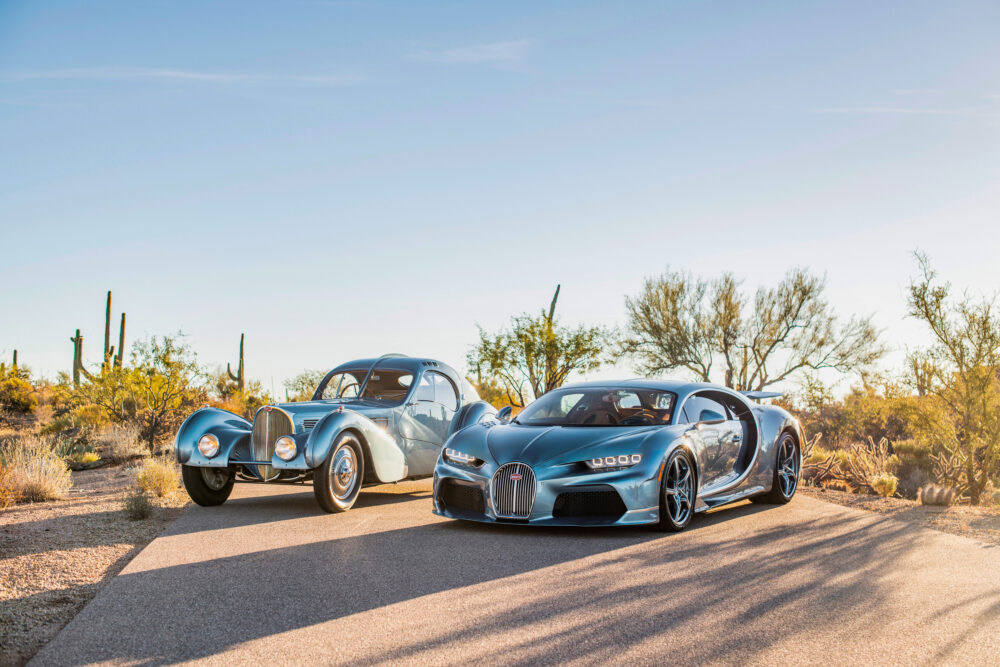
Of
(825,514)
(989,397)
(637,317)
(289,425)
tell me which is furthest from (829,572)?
(637,317)

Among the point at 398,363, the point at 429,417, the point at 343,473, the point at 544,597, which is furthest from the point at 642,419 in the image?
the point at 398,363

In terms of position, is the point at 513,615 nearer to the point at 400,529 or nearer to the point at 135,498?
the point at 400,529

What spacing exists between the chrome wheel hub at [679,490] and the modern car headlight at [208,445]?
537 centimetres

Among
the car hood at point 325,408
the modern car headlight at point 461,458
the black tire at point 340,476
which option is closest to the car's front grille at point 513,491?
the modern car headlight at point 461,458

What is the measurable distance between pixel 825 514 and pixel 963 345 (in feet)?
18.4

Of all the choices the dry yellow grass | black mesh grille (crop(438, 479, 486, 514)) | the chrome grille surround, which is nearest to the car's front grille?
black mesh grille (crop(438, 479, 486, 514))

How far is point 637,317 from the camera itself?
38938 millimetres

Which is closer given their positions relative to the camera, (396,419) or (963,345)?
(396,419)

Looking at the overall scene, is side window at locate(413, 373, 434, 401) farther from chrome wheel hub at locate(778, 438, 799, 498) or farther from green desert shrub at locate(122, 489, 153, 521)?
chrome wheel hub at locate(778, 438, 799, 498)

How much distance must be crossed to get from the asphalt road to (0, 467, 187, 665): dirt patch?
0.22m

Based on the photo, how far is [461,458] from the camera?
907 cm

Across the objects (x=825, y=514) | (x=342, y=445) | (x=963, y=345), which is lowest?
(x=825, y=514)

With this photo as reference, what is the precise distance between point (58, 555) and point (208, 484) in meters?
3.32

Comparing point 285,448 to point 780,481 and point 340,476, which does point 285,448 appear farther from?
point 780,481
